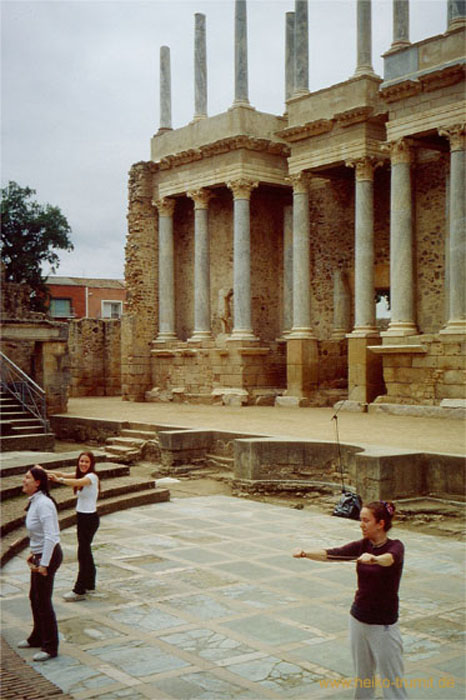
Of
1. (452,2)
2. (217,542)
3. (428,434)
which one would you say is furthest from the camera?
(452,2)

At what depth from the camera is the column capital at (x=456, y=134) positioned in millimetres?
18703

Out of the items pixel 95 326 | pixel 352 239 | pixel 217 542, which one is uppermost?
pixel 352 239

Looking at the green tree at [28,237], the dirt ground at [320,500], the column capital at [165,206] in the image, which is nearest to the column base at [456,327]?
the dirt ground at [320,500]

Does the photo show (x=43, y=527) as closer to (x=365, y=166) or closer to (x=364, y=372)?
(x=364, y=372)

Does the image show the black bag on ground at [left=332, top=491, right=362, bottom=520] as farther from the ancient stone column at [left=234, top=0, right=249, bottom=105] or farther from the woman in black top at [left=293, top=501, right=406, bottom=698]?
the ancient stone column at [left=234, top=0, right=249, bottom=105]

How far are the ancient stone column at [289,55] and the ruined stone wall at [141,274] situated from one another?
17.6ft

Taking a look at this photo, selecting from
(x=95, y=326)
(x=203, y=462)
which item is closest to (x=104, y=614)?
(x=203, y=462)

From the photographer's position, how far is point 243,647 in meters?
5.88

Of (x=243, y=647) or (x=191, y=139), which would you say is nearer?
(x=243, y=647)

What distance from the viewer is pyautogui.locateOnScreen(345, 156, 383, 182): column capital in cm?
2181

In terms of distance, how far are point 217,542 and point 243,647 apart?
354 cm

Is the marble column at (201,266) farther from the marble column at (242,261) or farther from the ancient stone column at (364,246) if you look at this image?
the ancient stone column at (364,246)

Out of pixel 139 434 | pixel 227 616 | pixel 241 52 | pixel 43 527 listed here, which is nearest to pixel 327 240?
pixel 241 52

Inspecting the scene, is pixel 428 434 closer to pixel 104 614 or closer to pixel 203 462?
pixel 203 462
